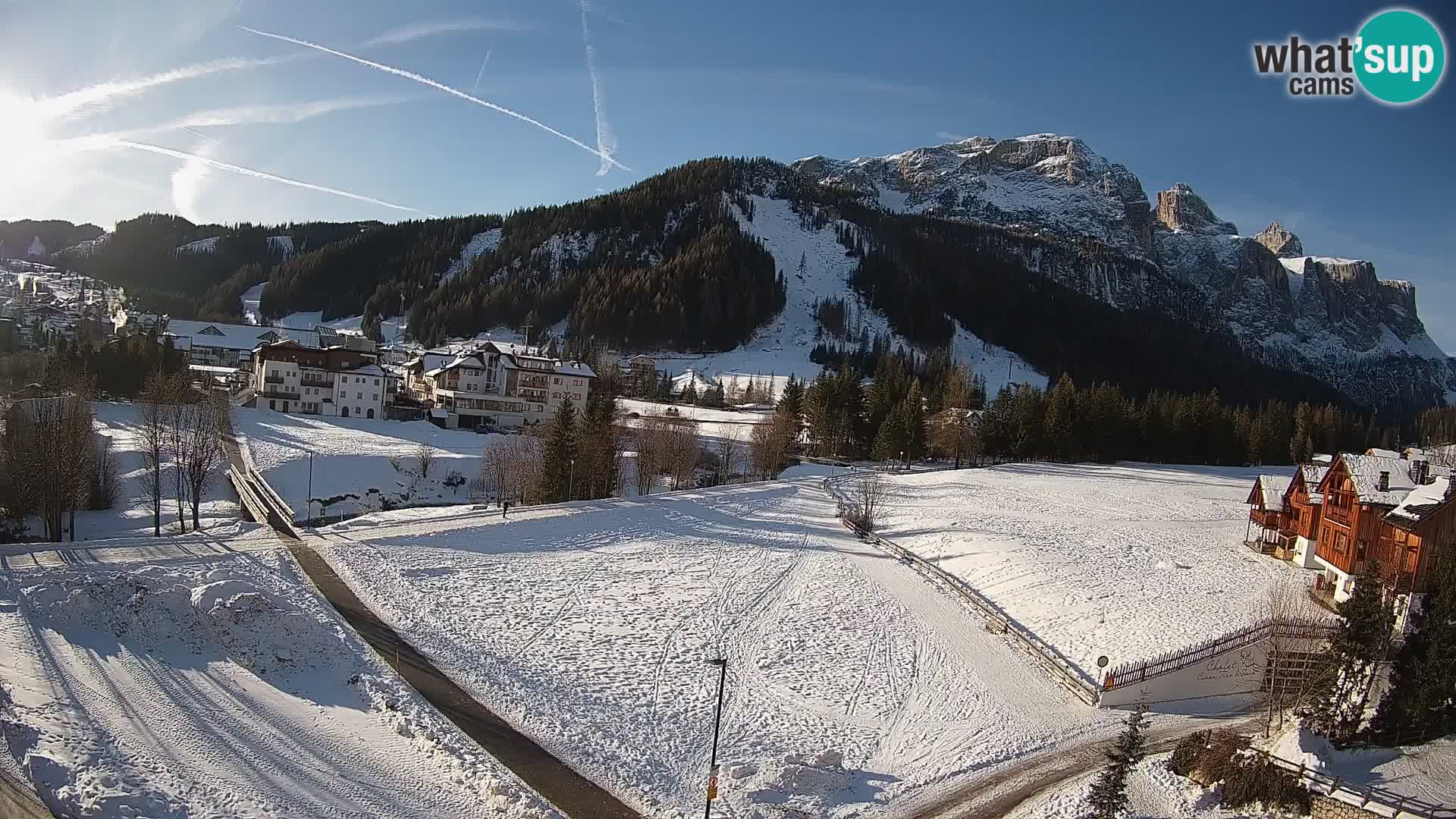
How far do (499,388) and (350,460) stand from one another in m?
29.2

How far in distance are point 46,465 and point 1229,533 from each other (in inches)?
2383

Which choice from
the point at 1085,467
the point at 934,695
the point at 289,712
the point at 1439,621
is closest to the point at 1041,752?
the point at 934,695

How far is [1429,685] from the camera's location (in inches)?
790

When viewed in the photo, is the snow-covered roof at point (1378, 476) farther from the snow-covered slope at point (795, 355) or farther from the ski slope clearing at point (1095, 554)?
the snow-covered slope at point (795, 355)

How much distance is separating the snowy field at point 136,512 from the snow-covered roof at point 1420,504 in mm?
47171

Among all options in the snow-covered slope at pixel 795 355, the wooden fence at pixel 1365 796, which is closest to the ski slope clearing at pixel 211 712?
the wooden fence at pixel 1365 796

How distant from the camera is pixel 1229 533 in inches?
1730

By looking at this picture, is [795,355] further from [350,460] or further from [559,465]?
[559,465]

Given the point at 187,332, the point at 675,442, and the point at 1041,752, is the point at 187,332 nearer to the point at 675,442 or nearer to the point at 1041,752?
the point at 675,442

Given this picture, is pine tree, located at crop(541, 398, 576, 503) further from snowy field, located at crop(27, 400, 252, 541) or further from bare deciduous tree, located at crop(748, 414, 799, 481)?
bare deciduous tree, located at crop(748, 414, 799, 481)

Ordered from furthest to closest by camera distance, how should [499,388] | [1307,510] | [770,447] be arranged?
[499,388]
[770,447]
[1307,510]

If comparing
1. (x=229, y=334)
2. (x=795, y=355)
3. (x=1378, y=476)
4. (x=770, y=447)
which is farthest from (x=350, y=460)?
(x=795, y=355)

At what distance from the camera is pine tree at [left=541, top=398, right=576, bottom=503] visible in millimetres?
49281

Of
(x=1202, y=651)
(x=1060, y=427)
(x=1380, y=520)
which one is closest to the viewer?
(x=1202, y=651)
